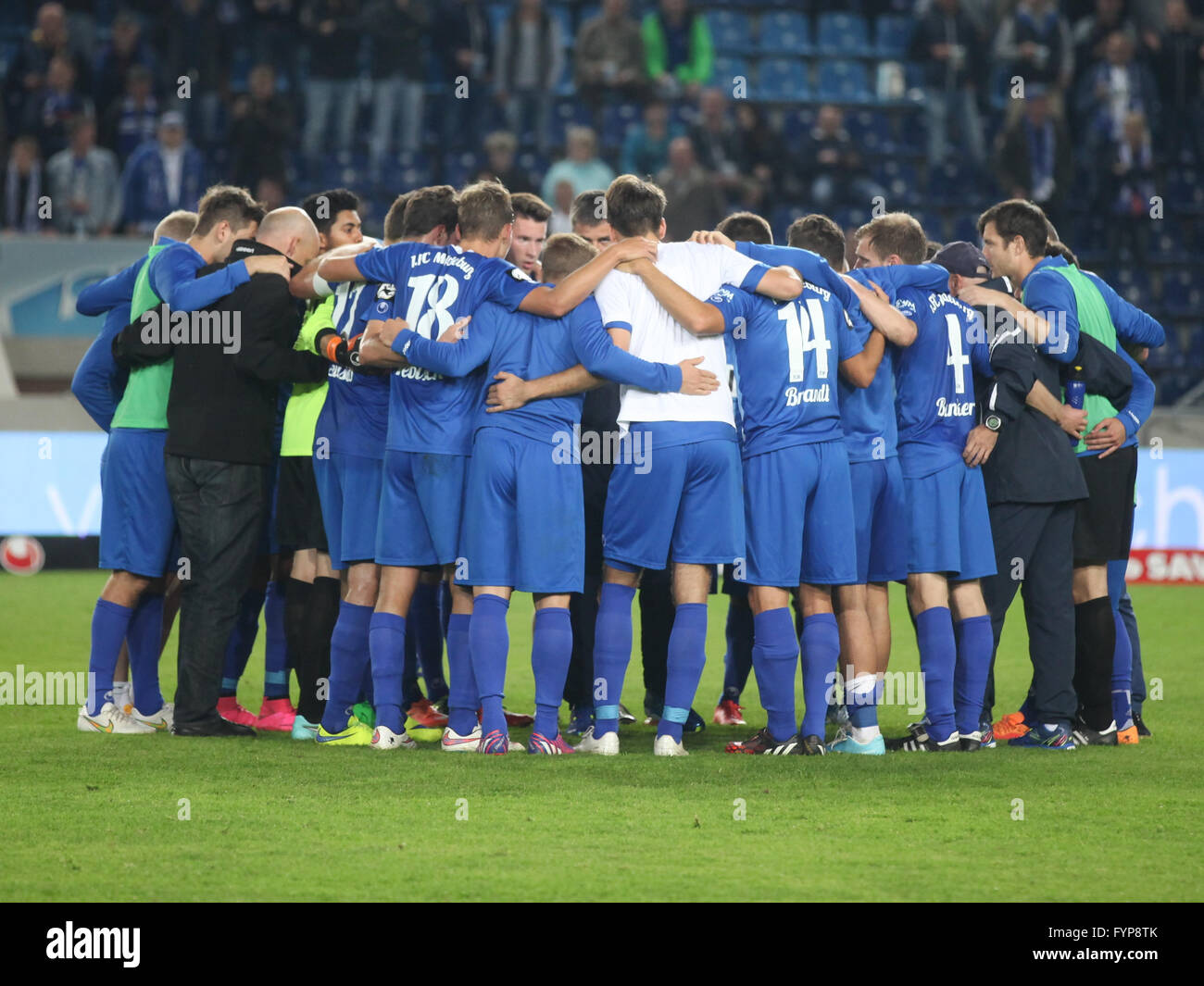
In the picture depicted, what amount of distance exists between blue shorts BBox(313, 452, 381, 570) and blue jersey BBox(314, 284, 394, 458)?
0.06 metres

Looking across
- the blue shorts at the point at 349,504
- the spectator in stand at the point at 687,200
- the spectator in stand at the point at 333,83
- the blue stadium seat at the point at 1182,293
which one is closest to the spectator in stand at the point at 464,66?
the spectator in stand at the point at 333,83

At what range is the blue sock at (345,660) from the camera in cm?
630

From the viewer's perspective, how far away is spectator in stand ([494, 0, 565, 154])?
17562mm

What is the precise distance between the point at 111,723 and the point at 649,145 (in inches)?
462

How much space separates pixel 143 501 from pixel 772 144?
469 inches

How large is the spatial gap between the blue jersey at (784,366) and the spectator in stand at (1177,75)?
46.6ft

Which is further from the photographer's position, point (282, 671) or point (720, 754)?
point (282, 671)

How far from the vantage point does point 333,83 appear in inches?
677

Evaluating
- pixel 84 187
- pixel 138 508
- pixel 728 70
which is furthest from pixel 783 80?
pixel 138 508

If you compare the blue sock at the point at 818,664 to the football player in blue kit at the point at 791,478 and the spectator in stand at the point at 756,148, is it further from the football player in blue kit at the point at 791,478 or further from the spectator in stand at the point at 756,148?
the spectator in stand at the point at 756,148

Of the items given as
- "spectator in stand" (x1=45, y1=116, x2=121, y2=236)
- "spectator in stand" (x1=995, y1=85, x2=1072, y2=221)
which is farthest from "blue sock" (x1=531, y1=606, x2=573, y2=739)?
"spectator in stand" (x1=995, y1=85, x2=1072, y2=221)

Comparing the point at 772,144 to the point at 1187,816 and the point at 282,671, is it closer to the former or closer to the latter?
the point at 282,671
